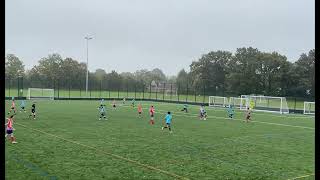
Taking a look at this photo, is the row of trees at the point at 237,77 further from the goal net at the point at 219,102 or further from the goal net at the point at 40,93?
the goal net at the point at 219,102

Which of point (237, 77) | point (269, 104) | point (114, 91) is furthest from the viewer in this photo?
point (114, 91)


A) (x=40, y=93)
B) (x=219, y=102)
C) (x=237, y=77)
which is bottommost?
(x=219, y=102)

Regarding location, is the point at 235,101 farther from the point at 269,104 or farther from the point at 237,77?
the point at 237,77

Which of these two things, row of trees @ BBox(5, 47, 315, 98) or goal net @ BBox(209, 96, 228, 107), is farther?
row of trees @ BBox(5, 47, 315, 98)

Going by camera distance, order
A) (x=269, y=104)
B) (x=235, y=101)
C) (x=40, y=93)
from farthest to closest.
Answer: (x=40, y=93) < (x=235, y=101) < (x=269, y=104)

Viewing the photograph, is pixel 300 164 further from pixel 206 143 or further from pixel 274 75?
pixel 274 75

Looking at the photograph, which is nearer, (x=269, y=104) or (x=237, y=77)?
(x=269, y=104)

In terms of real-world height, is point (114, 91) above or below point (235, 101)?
above

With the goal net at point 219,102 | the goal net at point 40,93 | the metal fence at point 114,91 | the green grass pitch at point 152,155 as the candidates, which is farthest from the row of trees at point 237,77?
the green grass pitch at point 152,155

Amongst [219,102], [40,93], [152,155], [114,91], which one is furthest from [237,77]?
[152,155]

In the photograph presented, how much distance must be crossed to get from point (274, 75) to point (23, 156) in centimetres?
A: 8522

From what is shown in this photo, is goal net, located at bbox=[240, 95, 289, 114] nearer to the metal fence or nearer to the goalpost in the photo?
the goalpost

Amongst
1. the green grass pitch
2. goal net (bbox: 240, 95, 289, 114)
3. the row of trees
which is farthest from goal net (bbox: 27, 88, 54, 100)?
the green grass pitch
